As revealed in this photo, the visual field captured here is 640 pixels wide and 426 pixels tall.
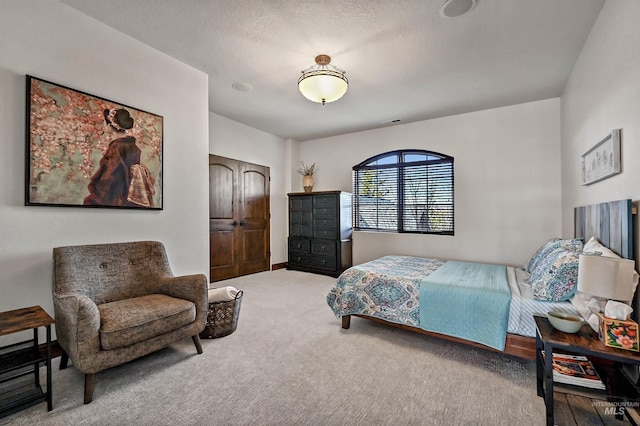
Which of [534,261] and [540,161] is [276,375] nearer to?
[534,261]

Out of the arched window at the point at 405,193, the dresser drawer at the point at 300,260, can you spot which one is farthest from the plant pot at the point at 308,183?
the dresser drawer at the point at 300,260

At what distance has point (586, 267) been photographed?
1516 millimetres

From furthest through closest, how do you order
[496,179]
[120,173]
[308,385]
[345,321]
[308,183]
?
[308,183] < [496,179] < [345,321] < [120,173] < [308,385]

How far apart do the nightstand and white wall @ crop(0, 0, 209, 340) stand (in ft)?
10.2

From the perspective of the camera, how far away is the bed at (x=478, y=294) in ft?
6.70

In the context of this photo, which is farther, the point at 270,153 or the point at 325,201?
the point at 270,153

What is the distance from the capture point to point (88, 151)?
2.37m

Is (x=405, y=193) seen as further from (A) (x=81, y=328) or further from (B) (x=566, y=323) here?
(A) (x=81, y=328)

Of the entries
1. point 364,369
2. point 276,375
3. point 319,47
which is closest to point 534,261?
point 364,369

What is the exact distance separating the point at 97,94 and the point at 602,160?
411 cm

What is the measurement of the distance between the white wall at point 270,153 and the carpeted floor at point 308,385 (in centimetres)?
314

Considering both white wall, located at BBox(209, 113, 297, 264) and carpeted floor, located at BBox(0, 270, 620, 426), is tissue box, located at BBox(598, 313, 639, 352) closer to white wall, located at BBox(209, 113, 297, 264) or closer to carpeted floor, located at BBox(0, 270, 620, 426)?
carpeted floor, located at BBox(0, 270, 620, 426)

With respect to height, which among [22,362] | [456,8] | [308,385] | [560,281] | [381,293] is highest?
[456,8]

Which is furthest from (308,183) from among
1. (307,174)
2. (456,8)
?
(456,8)
